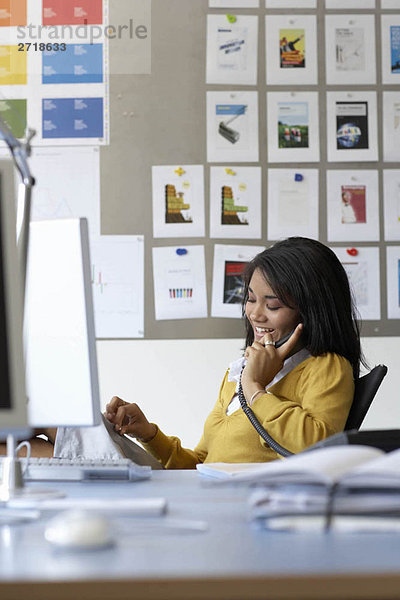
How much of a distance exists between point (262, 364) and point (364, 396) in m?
0.26

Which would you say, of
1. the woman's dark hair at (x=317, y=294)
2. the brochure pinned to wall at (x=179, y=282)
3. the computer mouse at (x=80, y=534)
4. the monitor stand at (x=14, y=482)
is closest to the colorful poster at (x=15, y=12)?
the brochure pinned to wall at (x=179, y=282)

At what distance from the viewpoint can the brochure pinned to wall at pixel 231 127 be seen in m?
2.83

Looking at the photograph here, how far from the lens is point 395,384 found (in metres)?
2.84

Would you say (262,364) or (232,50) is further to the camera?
(232,50)

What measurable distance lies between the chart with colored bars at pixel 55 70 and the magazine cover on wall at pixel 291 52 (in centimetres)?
58

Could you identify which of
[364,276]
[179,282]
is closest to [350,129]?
[364,276]

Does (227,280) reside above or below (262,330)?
above

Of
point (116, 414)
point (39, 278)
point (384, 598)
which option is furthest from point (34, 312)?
point (384, 598)

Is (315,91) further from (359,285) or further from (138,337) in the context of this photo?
(138,337)

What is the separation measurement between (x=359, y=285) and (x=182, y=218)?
2.19 ft

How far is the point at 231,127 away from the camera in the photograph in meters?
2.84

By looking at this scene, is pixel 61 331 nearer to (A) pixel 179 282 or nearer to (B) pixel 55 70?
(A) pixel 179 282

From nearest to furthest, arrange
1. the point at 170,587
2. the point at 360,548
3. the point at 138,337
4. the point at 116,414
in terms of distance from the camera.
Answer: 1. the point at 170,587
2. the point at 360,548
3. the point at 116,414
4. the point at 138,337

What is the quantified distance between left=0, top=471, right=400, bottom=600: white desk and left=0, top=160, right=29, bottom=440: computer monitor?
5.3 inches
